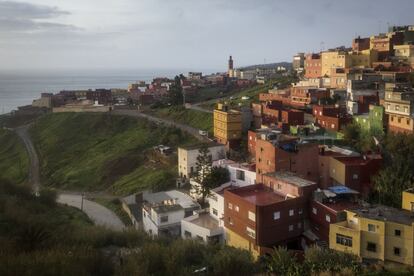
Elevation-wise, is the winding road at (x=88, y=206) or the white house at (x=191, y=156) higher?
the white house at (x=191, y=156)

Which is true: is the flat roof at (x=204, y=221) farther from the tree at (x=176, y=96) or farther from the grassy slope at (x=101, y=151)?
the tree at (x=176, y=96)

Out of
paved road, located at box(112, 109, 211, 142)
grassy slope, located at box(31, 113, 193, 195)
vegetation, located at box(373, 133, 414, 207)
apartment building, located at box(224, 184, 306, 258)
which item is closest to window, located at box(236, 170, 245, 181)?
apartment building, located at box(224, 184, 306, 258)

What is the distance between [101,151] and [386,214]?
33016 mm

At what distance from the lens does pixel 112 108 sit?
5744 cm

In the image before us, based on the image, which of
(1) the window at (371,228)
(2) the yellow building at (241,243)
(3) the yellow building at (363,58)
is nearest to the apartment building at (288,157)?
(2) the yellow building at (241,243)

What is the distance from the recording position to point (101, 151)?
44.2m

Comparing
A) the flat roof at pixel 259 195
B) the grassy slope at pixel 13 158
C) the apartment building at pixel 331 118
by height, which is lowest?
the grassy slope at pixel 13 158

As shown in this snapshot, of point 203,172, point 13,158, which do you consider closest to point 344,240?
point 203,172

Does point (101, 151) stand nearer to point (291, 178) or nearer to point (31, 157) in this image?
point (31, 157)

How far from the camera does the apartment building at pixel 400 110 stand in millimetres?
22438

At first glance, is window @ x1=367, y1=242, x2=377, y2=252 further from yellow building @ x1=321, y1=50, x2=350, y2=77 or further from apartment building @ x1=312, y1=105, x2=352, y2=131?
yellow building @ x1=321, y1=50, x2=350, y2=77

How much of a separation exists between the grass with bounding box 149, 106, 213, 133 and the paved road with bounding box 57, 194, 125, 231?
40.5 feet

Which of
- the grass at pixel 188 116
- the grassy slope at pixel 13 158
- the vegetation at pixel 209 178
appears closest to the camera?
the vegetation at pixel 209 178

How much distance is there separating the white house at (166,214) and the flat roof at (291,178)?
15.3ft
